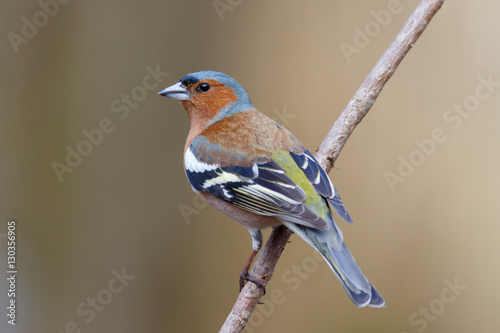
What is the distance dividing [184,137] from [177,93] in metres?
1.46

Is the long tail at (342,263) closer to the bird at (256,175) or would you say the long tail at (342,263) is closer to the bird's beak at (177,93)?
the bird at (256,175)

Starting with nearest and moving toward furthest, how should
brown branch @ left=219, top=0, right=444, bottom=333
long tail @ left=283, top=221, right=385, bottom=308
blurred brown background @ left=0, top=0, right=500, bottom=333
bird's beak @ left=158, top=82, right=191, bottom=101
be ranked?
1. long tail @ left=283, top=221, right=385, bottom=308
2. brown branch @ left=219, top=0, right=444, bottom=333
3. bird's beak @ left=158, top=82, right=191, bottom=101
4. blurred brown background @ left=0, top=0, right=500, bottom=333

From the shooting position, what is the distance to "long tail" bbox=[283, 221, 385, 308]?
3127 millimetres

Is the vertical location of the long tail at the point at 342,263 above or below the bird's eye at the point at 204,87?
below

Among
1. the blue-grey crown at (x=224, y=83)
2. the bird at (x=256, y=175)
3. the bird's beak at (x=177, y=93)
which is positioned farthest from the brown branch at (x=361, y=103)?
the bird's beak at (x=177, y=93)

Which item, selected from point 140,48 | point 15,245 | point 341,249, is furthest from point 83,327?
point 341,249

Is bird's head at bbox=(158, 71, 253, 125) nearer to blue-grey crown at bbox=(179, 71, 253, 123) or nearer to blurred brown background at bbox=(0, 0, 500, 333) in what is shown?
blue-grey crown at bbox=(179, 71, 253, 123)

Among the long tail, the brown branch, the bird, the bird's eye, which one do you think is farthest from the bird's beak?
the long tail

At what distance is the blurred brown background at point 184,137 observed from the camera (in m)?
5.54

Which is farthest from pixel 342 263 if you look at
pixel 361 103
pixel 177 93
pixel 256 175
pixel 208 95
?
pixel 177 93

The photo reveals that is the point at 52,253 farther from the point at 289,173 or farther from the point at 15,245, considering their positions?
the point at 289,173

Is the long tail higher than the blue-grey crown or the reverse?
the reverse

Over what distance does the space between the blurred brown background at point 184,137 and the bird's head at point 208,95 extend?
4.32 ft

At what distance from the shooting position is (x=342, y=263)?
333 cm
